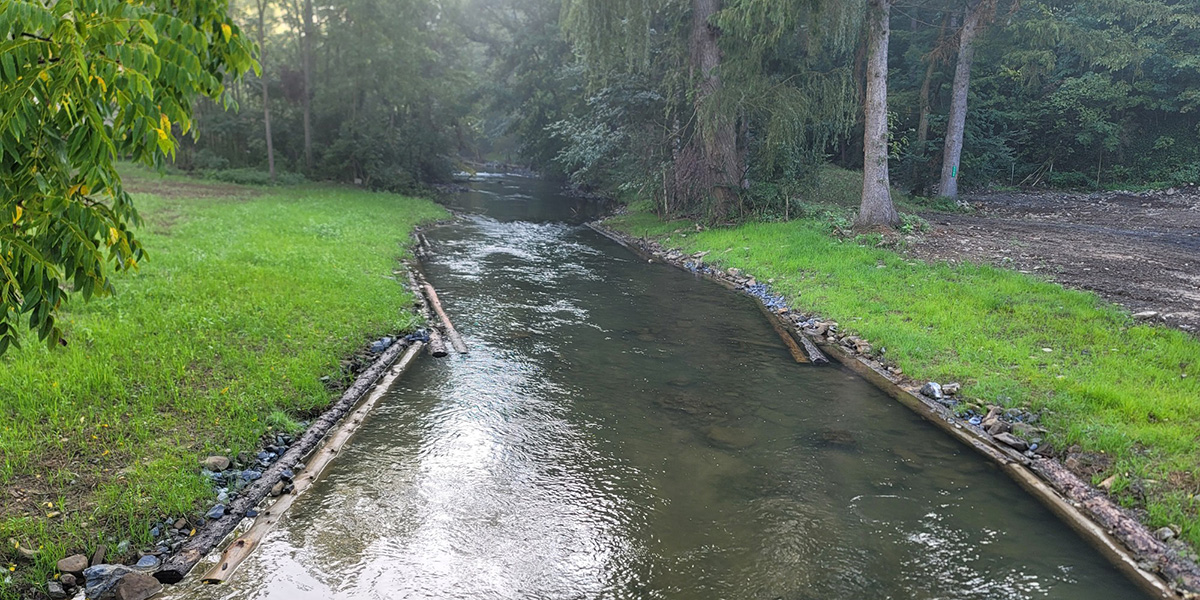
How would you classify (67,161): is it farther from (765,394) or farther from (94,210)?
(765,394)

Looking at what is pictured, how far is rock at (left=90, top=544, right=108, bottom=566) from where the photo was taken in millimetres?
4500

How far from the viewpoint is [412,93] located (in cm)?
2942

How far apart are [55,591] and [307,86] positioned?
26.7 meters

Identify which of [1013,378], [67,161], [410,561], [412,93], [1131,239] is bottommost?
[410,561]

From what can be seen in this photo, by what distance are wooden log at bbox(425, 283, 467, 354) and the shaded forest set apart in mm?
8862

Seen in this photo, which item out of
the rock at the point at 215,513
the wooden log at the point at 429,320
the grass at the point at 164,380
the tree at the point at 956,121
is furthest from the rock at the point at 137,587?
the tree at the point at 956,121

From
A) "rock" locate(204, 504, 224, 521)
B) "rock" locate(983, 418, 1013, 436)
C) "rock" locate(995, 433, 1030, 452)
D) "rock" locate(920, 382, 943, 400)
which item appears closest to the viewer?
"rock" locate(204, 504, 224, 521)

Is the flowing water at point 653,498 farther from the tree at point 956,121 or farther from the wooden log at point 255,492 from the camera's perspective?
the tree at point 956,121

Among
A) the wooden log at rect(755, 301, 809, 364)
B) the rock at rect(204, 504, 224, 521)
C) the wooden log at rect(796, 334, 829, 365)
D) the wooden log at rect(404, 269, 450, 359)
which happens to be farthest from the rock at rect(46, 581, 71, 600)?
the wooden log at rect(796, 334, 829, 365)

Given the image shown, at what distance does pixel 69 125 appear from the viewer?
2.44 metres

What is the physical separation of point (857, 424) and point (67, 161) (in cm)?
713

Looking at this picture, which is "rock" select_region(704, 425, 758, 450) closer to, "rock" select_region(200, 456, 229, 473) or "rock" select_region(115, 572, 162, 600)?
"rock" select_region(200, 456, 229, 473)

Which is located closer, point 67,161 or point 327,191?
point 67,161

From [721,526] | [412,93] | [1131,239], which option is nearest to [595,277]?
[721,526]
